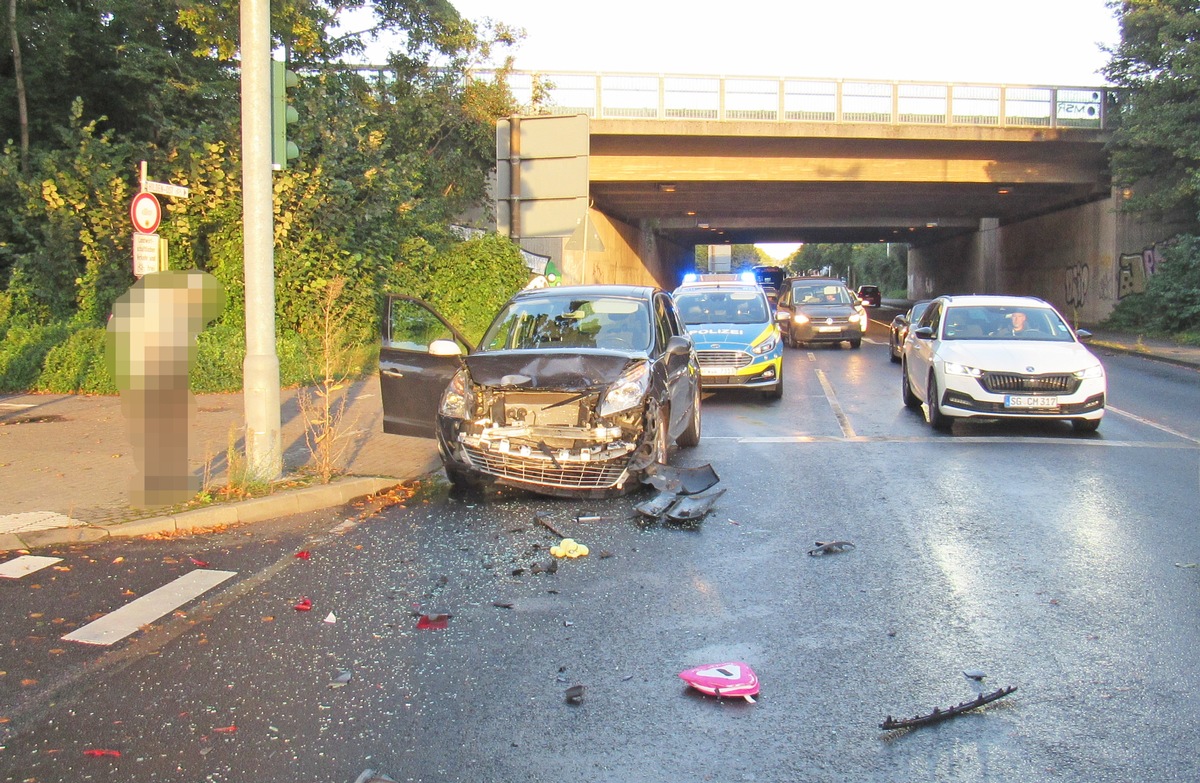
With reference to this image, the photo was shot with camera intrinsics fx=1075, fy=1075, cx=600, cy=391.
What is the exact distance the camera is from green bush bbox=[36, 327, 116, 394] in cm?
1461

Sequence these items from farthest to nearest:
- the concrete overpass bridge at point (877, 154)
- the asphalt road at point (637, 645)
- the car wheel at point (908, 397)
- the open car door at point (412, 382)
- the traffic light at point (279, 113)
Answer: the concrete overpass bridge at point (877, 154), the car wheel at point (908, 397), the open car door at point (412, 382), the traffic light at point (279, 113), the asphalt road at point (637, 645)

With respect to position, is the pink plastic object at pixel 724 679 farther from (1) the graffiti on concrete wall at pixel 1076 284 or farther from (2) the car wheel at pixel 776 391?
(1) the graffiti on concrete wall at pixel 1076 284

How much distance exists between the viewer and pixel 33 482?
8719mm

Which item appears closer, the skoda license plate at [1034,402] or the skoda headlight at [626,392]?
the skoda headlight at [626,392]

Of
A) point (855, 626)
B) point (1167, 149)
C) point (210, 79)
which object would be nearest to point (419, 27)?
point (210, 79)

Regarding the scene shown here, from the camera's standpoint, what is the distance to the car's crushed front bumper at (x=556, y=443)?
8.12m

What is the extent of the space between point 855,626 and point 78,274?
16.2 meters

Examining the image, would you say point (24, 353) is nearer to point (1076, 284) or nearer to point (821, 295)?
point (821, 295)

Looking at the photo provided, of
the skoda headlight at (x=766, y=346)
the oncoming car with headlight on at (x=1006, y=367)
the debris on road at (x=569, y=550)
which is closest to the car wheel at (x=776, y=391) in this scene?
the skoda headlight at (x=766, y=346)

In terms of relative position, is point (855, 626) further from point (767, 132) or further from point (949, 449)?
point (767, 132)

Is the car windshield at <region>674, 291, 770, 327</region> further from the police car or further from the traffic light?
the traffic light

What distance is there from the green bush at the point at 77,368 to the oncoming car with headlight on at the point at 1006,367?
10728 millimetres

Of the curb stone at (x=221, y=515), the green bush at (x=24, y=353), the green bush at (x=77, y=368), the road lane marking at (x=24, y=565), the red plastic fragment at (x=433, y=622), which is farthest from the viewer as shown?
the green bush at (x=24, y=353)

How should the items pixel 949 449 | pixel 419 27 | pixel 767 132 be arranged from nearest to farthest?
Result: pixel 949 449 < pixel 419 27 < pixel 767 132
